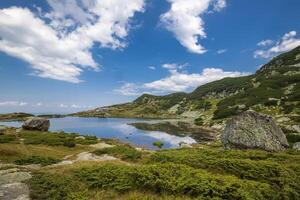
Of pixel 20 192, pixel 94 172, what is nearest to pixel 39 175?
pixel 20 192

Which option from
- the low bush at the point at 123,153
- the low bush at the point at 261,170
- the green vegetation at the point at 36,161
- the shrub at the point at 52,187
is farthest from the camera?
the low bush at the point at 123,153

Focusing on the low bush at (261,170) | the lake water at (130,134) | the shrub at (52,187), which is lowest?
the lake water at (130,134)

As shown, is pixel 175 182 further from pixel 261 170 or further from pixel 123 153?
pixel 123 153

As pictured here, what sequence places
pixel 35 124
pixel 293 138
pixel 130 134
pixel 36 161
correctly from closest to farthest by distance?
pixel 36 161
pixel 293 138
pixel 35 124
pixel 130 134

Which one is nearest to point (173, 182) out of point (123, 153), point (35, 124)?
point (123, 153)

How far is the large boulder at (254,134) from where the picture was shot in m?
30.3

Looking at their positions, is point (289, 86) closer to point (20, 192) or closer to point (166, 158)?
point (166, 158)

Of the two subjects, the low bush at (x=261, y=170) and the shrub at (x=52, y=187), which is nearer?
the shrub at (x=52, y=187)

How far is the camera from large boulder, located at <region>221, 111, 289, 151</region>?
30.3 metres

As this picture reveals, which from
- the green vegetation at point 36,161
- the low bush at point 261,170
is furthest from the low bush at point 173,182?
the green vegetation at point 36,161

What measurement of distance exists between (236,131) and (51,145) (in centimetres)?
2956

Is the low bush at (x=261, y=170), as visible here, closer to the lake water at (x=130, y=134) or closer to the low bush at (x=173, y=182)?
the low bush at (x=173, y=182)

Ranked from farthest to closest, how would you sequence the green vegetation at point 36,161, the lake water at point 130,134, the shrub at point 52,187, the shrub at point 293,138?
1. the lake water at point 130,134
2. the shrub at point 293,138
3. the green vegetation at point 36,161
4. the shrub at point 52,187

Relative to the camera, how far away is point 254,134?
3088 centimetres
